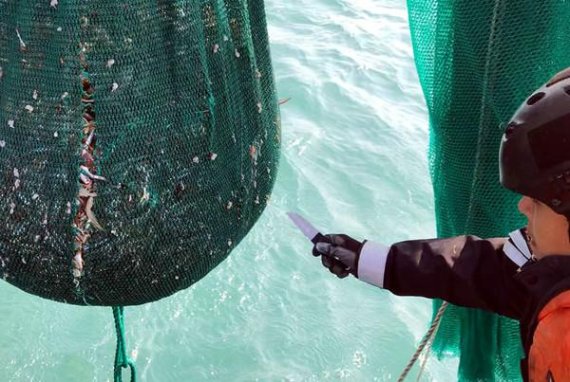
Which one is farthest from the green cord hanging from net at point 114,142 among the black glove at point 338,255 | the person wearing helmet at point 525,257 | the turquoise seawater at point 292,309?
the turquoise seawater at point 292,309

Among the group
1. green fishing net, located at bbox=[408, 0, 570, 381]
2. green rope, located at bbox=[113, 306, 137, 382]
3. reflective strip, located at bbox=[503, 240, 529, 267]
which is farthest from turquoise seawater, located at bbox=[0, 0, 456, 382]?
reflective strip, located at bbox=[503, 240, 529, 267]

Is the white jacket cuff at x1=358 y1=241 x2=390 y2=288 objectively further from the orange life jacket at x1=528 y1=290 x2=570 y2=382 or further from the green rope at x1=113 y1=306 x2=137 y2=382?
the green rope at x1=113 y1=306 x2=137 y2=382

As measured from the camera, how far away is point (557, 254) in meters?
1.43

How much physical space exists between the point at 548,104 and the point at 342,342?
84.7 inches

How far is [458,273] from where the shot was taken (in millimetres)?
1668

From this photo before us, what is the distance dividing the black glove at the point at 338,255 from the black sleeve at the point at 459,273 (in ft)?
0.31

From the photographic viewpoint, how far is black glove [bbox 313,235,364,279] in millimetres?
1672

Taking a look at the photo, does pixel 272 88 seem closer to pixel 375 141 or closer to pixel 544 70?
pixel 544 70

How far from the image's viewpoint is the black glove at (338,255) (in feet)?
5.49

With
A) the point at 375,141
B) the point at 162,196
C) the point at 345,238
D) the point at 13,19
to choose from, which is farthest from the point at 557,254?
the point at 375,141

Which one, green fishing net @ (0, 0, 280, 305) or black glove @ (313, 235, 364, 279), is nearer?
green fishing net @ (0, 0, 280, 305)

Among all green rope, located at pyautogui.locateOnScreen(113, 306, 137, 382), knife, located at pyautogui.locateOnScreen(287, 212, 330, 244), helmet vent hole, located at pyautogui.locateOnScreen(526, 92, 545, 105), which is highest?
helmet vent hole, located at pyautogui.locateOnScreen(526, 92, 545, 105)

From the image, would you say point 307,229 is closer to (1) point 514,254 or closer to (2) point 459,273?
(2) point 459,273

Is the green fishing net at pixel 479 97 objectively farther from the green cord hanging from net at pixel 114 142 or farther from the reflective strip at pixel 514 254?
the green cord hanging from net at pixel 114 142
